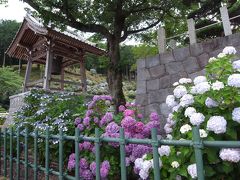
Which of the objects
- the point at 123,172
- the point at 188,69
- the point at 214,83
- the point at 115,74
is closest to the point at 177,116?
the point at 214,83

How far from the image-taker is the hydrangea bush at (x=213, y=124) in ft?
6.60

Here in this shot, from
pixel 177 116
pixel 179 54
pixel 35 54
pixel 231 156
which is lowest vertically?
pixel 231 156

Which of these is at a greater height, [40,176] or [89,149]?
[89,149]

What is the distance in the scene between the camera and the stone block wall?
5812 mm

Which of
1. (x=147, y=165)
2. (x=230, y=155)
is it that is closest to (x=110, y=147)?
(x=147, y=165)

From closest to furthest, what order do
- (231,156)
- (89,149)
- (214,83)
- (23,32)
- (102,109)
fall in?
(231,156) → (214,83) → (89,149) → (102,109) → (23,32)

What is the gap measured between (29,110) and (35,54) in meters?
6.38

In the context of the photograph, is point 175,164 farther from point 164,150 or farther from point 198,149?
point 198,149

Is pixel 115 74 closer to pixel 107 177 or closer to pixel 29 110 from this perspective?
pixel 29 110

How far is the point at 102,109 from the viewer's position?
427cm

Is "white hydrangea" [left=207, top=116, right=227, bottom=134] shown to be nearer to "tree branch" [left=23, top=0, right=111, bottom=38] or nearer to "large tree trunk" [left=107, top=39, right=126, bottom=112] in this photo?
"large tree trunk" [left=107, top=39, right=126, bottom=112]

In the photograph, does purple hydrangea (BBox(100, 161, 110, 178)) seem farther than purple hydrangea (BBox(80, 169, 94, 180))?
No

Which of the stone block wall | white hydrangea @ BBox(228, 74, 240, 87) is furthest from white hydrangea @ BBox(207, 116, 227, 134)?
the stone block wall

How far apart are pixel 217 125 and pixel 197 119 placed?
23cm
